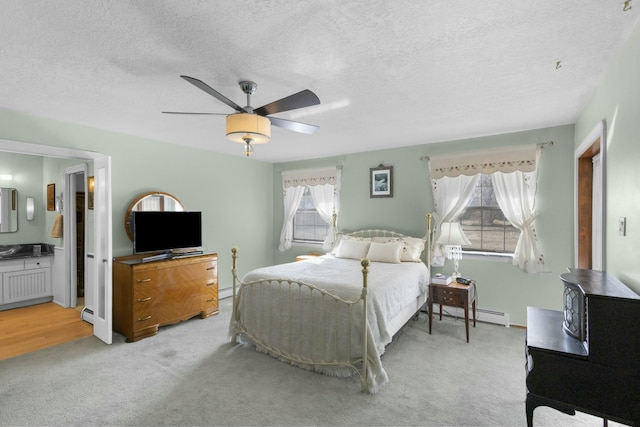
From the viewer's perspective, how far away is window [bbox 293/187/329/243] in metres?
5.96

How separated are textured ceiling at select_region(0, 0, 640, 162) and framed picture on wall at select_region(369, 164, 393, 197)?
1.57m

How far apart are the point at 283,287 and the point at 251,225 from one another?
→ 120 inches

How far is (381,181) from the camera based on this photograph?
5.01 metres

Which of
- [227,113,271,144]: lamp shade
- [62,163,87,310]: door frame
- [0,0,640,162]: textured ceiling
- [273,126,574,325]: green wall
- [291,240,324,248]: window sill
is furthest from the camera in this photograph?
[291,240,324,248]: window sill

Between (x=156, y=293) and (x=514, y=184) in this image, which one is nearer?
(x=156, y=293)

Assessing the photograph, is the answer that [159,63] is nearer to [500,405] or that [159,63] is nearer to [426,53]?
[426,53]

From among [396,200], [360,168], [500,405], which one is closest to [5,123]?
[360,168]

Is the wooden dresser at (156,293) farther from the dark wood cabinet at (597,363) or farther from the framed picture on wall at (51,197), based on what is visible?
the dark wood cabinet at (597,363)

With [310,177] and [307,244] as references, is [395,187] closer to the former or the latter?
[310,177]

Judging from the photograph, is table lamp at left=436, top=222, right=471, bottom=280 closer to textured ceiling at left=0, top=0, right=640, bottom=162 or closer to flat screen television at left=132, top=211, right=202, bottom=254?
textured ceiling at left=0, top=0, right=640, bottom=162

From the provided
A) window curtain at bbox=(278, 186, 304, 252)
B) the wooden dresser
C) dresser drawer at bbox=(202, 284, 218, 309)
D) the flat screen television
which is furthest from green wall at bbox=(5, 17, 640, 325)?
dresser drawer at bbox=(202, 284, 218, 309)

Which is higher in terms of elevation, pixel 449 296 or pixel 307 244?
pixel 307 244

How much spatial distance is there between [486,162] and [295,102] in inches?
122

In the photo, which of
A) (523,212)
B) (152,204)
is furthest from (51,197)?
(523,212)
